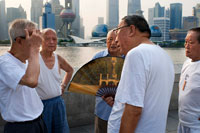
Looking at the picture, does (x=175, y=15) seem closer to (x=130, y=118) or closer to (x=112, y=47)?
(x=112, y=47)

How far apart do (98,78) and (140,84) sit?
3.59ft

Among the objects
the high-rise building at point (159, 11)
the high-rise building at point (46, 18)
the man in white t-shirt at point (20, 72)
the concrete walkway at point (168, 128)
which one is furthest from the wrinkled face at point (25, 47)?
the high-rise building at point (159, 11)

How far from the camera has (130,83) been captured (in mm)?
1617

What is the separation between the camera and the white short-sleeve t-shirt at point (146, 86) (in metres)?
1.61

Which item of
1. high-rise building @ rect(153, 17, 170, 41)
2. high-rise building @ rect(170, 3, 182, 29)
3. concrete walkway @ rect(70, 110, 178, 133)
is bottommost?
concrete walkway @ rect(70, 110, 178, 133)

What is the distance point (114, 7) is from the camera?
165750 mm

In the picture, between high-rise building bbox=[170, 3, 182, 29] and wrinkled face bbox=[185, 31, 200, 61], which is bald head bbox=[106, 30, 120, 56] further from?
high-rise building bbox=[170, 3, 182, 29]

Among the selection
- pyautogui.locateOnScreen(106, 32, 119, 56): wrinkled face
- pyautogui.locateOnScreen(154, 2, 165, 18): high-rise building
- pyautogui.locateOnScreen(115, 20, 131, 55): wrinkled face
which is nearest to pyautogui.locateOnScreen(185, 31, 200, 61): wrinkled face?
pyautogui.locateOnScreen(106, 32, 119, 56): wrinkled face

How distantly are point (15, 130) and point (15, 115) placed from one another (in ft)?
0.44

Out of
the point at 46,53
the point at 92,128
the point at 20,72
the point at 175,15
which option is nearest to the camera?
the point at 20,72

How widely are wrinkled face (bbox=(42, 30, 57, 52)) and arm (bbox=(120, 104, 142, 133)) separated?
2051 mm

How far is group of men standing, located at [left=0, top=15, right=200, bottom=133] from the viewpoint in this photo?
1.63 meters

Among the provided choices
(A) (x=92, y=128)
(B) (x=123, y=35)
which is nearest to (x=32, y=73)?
(B) (x=123, y=35)

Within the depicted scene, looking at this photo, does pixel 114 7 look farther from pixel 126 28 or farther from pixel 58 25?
pixel 126 28
